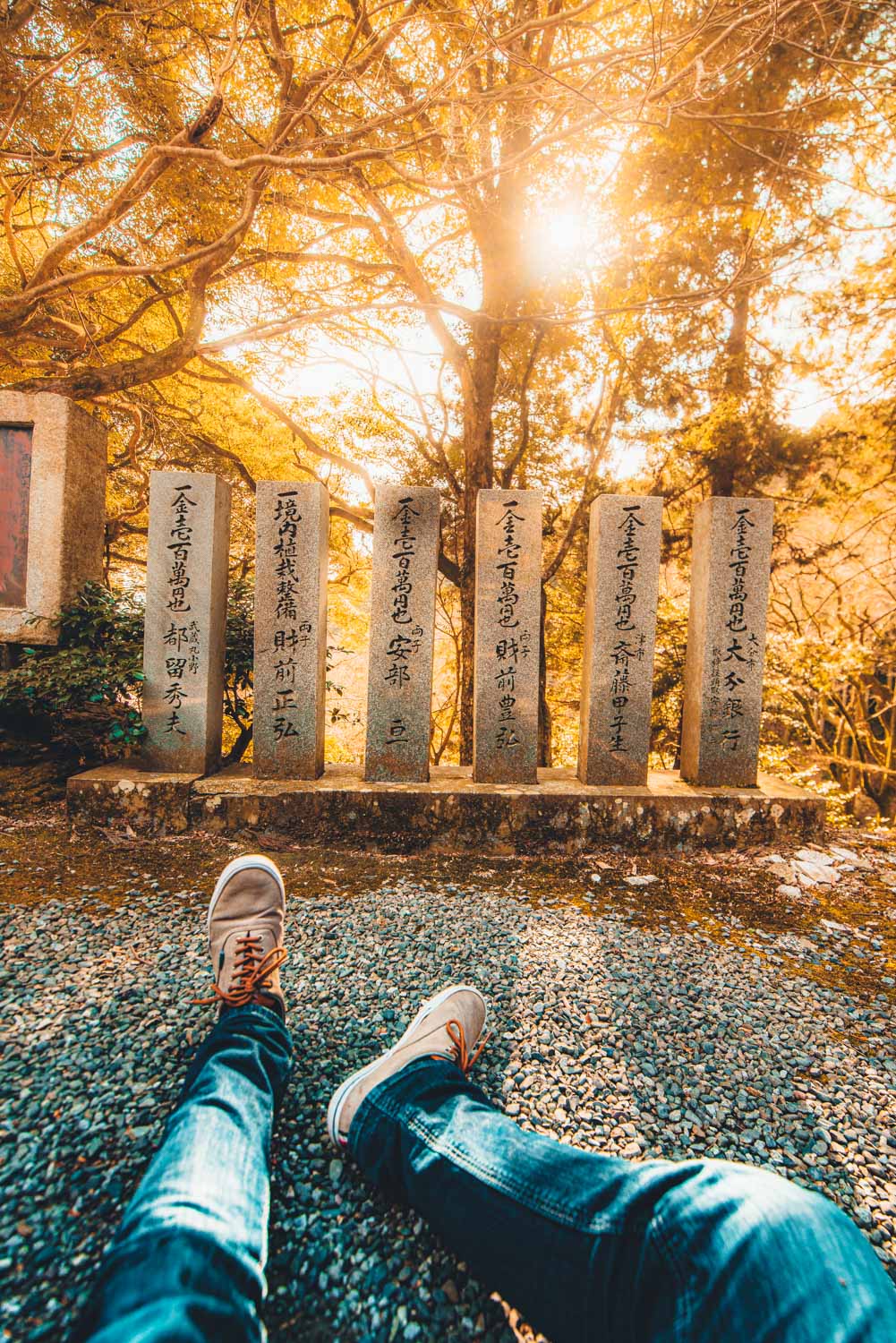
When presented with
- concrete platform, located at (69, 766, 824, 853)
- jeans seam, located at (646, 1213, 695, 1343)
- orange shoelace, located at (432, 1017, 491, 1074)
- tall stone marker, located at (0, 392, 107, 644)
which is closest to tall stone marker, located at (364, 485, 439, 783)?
concrete platform, located at (69, 766, 824, 853)

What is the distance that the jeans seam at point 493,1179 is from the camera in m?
1.13

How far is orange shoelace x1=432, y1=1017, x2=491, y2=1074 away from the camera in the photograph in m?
1.82

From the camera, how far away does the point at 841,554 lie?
26.6 feet

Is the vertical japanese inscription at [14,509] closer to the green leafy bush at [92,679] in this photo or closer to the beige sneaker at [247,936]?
the green leafy bush at [92,679]

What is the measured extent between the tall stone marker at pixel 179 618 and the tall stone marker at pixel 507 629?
1965 millimetres

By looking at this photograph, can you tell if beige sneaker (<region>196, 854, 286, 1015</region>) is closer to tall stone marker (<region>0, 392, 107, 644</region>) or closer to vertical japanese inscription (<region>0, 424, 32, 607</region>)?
tall stone marker (<region>0, 392, 107, 644</region>)

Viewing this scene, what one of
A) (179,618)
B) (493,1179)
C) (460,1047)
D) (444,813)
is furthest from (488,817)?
(493,1179)

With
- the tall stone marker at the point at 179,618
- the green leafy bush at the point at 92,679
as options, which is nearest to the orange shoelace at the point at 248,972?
the tall stone marker at the point at 179,618

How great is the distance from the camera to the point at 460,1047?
184 centimetres

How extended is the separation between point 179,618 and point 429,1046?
3409 mm

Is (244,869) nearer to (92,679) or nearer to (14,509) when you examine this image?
(92,679)

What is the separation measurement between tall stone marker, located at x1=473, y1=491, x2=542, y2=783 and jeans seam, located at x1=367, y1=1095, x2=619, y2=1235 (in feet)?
9.42

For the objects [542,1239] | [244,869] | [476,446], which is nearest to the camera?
[542,1239]

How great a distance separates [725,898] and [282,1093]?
2.69 m
